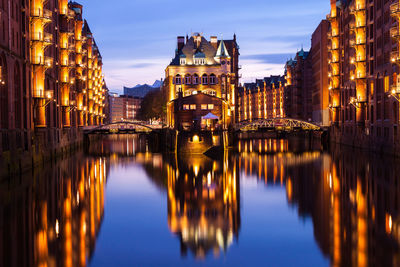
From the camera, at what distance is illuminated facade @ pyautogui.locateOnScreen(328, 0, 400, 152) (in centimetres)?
5881

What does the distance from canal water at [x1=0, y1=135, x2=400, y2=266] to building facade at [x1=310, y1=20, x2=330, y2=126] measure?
67917mm

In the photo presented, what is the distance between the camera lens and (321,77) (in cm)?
11712

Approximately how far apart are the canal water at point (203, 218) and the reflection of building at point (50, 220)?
46 millimetres

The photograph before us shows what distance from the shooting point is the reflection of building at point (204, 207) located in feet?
72.2

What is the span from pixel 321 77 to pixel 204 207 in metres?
92.6

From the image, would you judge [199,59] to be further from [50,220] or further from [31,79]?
[50,220]

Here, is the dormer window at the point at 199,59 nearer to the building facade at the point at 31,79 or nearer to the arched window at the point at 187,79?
the arched window at the point at 187,79

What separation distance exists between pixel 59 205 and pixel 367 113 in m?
52.9

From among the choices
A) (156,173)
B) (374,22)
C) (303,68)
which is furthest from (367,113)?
(303,68)

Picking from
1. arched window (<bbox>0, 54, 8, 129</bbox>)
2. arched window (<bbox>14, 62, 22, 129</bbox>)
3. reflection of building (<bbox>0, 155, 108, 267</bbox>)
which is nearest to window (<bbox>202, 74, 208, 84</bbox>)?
arched window (<bbox>14, 62, 22, 129</bbox>)

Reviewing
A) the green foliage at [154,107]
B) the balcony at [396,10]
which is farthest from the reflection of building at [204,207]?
the green foliage at [154,107]

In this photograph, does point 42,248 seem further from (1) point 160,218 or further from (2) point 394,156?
(2) point 394,156

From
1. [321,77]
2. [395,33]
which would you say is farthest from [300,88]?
[395,33]

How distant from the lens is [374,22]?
224 feet
